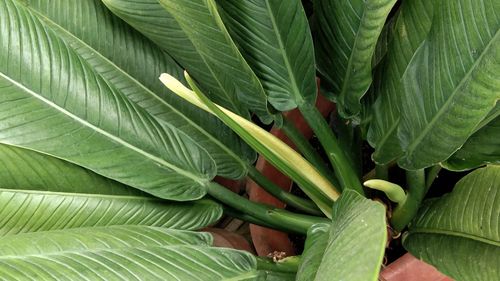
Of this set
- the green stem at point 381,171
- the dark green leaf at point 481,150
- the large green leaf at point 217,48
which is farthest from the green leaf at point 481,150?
the large green leaf at point 217,48

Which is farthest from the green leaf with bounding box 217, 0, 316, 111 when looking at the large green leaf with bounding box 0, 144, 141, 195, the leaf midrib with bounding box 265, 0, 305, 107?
the large green leaf with bounding box 0, 144, 141, 195

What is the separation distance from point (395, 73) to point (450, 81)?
0.14m

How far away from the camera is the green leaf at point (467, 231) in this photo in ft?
1.74

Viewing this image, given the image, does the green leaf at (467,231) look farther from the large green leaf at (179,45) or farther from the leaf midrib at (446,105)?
the large green leaf at (179,45)

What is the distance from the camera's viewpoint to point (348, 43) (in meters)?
0.61

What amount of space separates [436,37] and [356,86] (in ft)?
0.48

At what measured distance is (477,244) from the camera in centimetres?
56

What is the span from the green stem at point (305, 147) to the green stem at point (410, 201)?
87 millimetres

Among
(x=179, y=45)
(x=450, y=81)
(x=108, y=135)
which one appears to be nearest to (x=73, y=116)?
(x=108, y=135)

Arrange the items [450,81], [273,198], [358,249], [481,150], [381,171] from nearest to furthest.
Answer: [358,249] → [450,81] → [481,150] → [381,171] → [273,198]

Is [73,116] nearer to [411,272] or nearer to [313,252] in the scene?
[313,252]

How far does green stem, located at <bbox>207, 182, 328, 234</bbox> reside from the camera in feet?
2.35

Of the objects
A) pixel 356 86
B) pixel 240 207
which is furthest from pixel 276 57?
pixel 240 207

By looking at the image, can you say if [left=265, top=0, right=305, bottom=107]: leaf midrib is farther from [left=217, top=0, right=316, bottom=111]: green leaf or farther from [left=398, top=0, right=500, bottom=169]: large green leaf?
[left=398, top=0, right=500, bottom=169]: large green leaf
